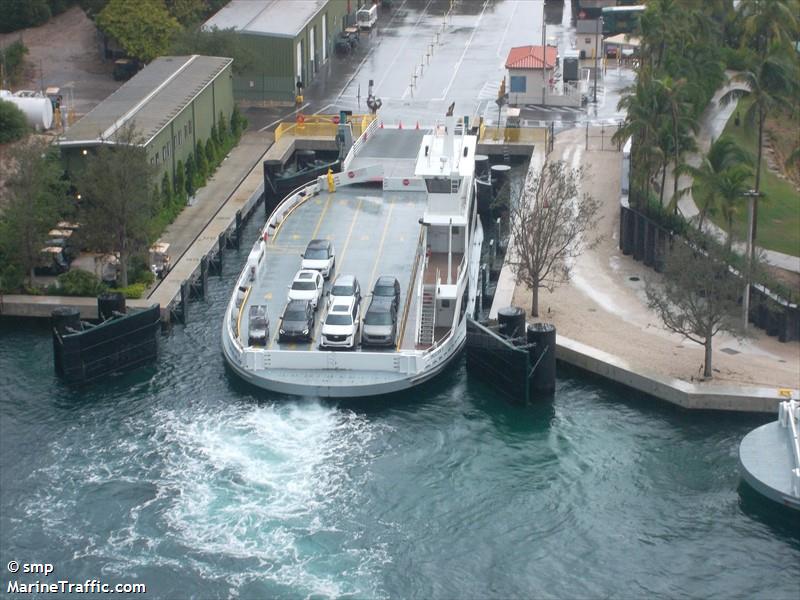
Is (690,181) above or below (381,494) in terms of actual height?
above

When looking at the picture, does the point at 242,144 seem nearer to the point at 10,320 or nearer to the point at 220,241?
the point at 220,241

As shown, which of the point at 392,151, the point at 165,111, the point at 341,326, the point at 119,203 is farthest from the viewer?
the point at 392,151

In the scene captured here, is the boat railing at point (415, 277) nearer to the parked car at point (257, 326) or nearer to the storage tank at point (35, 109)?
the parked car at point (257, 326)

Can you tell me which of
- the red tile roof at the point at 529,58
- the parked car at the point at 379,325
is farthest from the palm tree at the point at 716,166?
the red tile roof at the point at 529,58

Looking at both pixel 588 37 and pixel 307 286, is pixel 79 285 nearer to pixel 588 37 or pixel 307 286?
pixel 307 286

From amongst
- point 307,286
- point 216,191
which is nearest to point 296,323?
point 307,286

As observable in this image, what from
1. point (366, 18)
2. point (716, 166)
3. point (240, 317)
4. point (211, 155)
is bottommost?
point (240, 317)

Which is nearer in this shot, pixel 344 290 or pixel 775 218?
pixel 344 290
